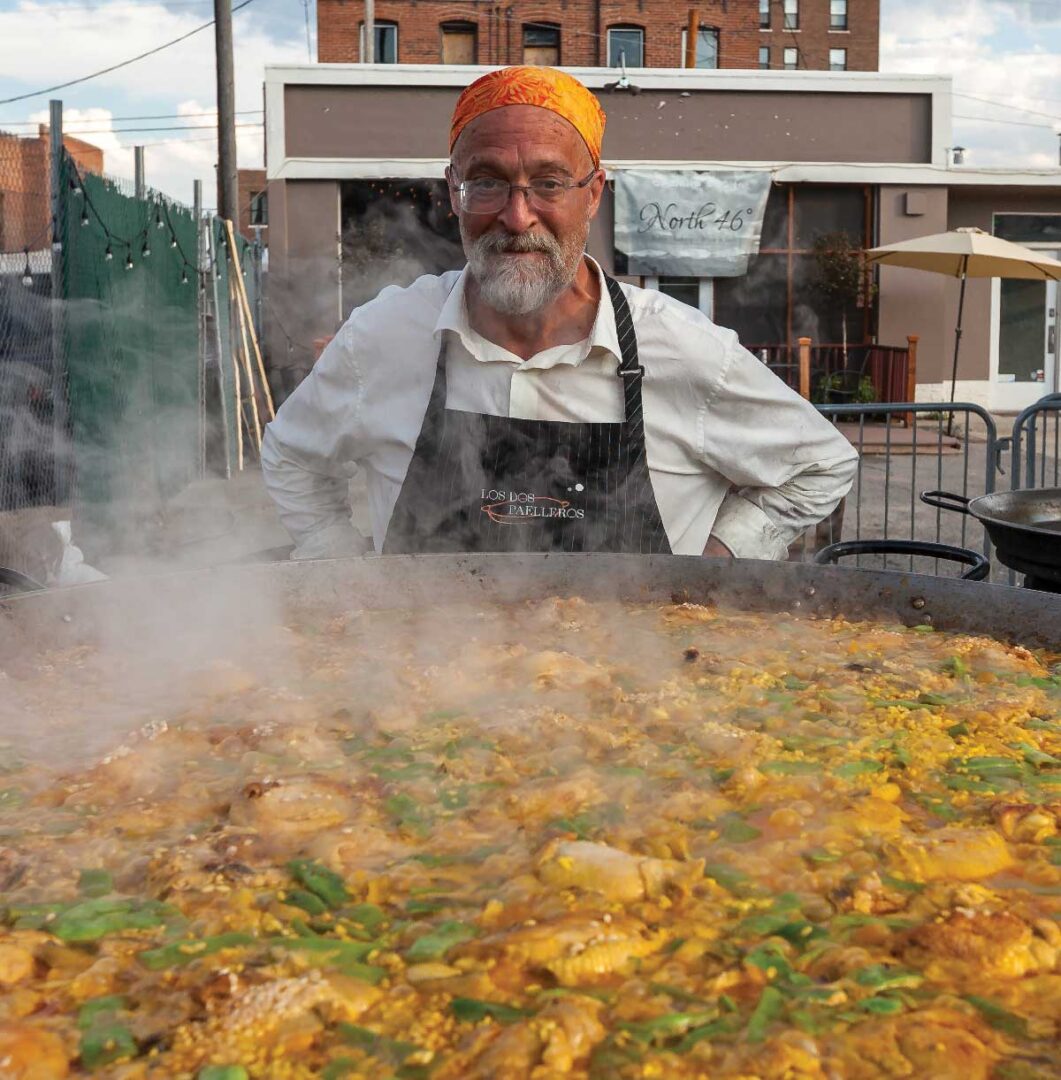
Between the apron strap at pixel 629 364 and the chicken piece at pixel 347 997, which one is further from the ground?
the apron strap at pixel 629 364

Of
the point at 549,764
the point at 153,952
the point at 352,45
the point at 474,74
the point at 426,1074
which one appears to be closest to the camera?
the point at 426,1074

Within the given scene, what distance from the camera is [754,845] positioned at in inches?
63.9

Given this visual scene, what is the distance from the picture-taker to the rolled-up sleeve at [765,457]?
339 cm

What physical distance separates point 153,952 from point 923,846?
101 cm

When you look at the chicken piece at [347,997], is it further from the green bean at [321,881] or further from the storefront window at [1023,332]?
the storefront window at [1023,332]

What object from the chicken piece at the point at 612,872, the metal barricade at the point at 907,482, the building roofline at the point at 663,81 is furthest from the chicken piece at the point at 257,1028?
the building roofline at the point at 663,81

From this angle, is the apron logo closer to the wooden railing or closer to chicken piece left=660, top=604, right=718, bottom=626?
chicken piece left=660, top=604, right=718, bottom=626

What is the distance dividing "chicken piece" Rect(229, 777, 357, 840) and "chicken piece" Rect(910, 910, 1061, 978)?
0.82m

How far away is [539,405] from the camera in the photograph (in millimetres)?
3283

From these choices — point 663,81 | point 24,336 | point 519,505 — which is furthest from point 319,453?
point 663,81

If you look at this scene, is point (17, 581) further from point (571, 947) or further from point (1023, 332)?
point (1023, 332)

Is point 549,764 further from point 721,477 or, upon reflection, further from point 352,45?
point 352,45

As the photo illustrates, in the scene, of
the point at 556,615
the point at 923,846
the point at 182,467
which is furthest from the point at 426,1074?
the point at 182,467

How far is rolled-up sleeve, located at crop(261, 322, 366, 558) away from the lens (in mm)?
3451
